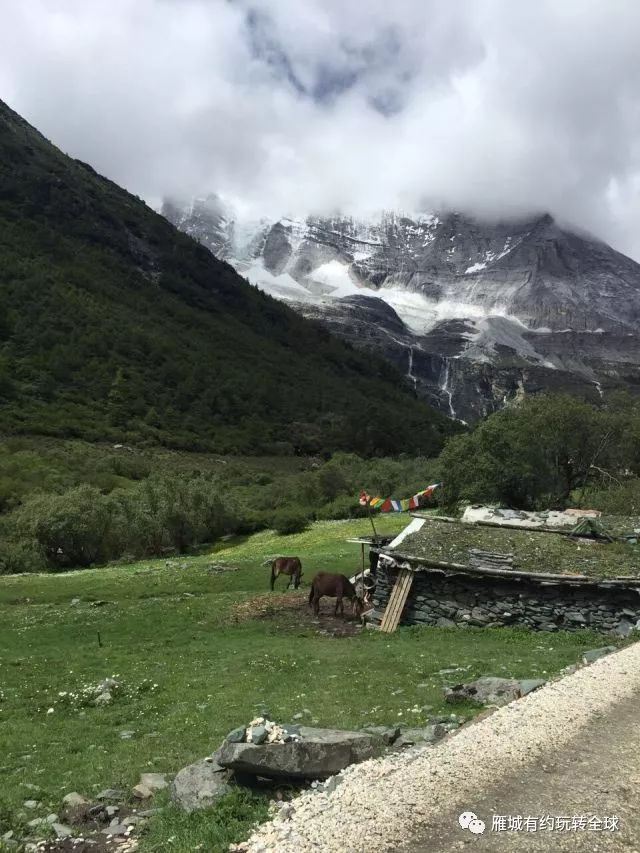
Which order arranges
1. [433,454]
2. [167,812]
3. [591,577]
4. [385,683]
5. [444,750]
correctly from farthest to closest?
1. [433,454]
2. [591,577]
3. [385,683]
4. [444,750]
5. [167,812]

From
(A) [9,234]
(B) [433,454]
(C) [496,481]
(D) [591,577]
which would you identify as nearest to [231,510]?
(C) [496,481]

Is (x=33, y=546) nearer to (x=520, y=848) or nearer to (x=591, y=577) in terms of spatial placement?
(x=591, y=577)

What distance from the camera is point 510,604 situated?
23.0 m

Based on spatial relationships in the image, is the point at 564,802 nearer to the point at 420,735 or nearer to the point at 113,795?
the point at 420,735

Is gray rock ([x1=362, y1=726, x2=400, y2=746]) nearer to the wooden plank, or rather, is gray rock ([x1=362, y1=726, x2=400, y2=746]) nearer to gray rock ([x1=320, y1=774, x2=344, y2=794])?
gray rock ([x1=320, y1=774, x2=344, y2=794])

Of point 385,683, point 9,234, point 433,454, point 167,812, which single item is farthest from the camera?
point 9,234

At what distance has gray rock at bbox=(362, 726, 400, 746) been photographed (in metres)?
10.4

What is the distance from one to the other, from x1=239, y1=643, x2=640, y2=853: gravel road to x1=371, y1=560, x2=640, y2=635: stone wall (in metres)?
11.4

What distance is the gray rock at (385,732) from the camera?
10.4 meters

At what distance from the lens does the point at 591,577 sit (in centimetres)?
2188

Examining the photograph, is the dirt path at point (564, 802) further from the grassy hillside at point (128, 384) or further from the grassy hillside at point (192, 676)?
the grassy hillside at point (128, 384)

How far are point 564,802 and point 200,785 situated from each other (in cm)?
520

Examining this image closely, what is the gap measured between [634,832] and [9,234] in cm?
21488

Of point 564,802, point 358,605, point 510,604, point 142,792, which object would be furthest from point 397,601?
point 564,802
